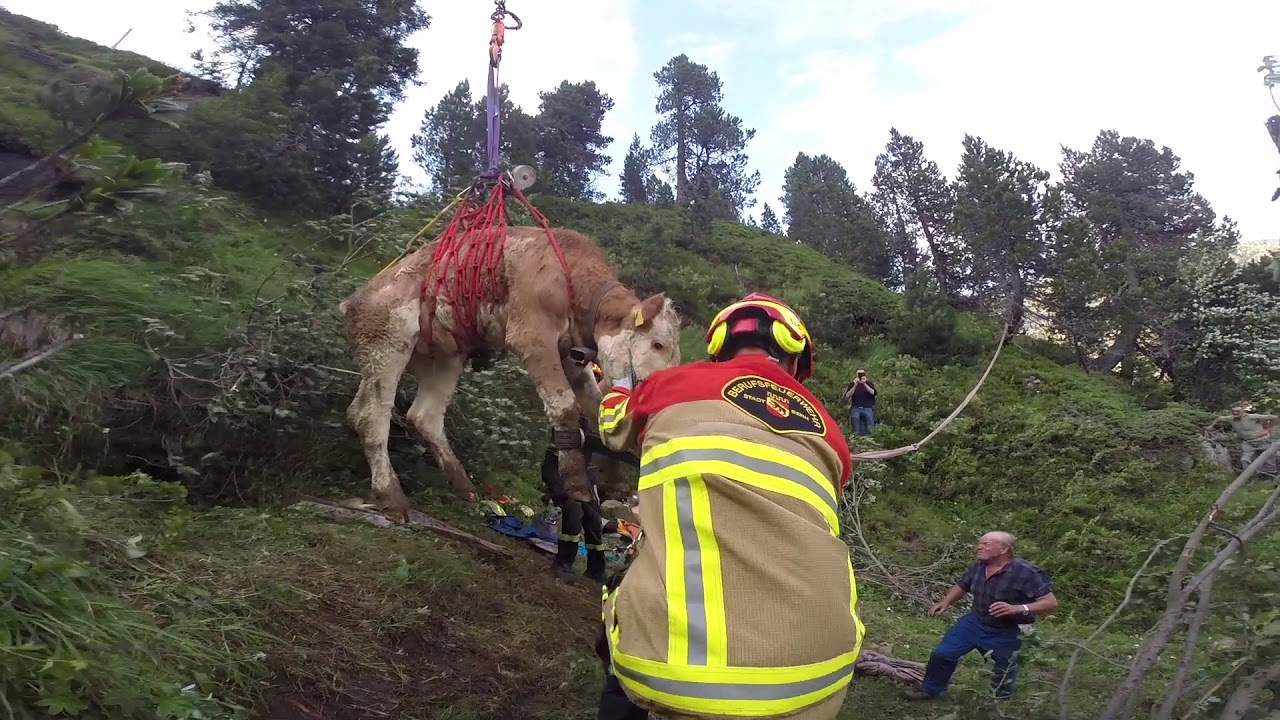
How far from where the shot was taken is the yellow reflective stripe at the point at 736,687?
184 cm

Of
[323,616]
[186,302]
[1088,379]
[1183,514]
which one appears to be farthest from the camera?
[1088,379]

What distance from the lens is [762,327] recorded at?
96.3 inches

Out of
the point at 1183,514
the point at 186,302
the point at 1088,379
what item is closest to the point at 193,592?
the point at 186,302

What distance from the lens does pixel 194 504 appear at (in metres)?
4.51

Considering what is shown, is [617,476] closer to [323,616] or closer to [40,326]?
[323,616]

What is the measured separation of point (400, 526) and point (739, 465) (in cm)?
308

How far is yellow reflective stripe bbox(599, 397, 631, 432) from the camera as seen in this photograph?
2449mm

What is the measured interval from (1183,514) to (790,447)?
11150 millimetres

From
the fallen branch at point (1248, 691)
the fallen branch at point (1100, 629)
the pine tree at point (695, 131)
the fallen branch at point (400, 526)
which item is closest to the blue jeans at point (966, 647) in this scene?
the fallen branch at point (1100, 629)

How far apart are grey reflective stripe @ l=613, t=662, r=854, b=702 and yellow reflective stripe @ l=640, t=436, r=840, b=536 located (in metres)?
0.40

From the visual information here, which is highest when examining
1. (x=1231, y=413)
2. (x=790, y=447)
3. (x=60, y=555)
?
(x=1231, y=413)

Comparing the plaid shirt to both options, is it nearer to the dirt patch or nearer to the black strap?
the dirt patch

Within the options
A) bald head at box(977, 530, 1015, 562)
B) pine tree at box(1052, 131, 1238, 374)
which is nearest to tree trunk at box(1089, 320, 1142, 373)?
pine tree at box(1052, 131, 1238, 374)

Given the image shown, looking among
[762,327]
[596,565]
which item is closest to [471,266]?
Answer: [596,565]
